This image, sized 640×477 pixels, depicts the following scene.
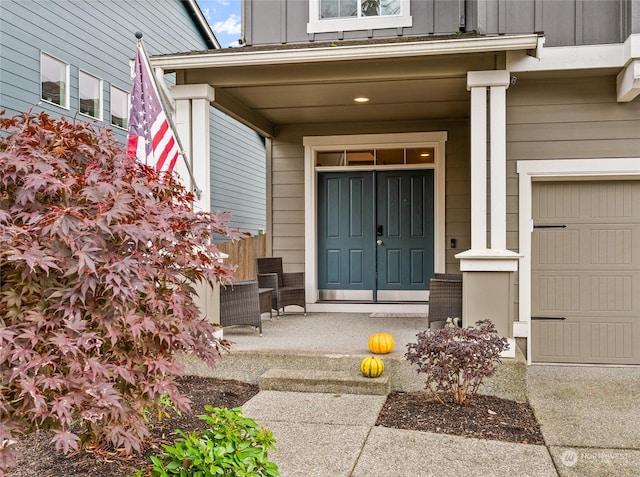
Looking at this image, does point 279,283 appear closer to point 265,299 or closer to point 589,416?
point 265,299

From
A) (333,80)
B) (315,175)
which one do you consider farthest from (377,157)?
(333,80)

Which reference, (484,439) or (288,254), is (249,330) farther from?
(484,439)

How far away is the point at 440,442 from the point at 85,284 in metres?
2.58

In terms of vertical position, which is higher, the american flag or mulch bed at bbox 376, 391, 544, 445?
the american flag

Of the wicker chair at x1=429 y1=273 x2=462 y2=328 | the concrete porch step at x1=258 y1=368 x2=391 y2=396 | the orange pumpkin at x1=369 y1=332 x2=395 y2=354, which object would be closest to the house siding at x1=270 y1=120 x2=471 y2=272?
the wicker chair at x1=429 y1=273 x2=462 y2=328

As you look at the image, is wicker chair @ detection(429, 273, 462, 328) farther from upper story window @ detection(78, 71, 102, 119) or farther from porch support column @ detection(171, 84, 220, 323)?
upper story window @ detection(78, 71, 102, 119)

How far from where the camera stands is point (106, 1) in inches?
397

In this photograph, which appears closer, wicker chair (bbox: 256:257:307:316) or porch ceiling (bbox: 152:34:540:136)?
porch ceiling (bbox: 152:34:540:136)

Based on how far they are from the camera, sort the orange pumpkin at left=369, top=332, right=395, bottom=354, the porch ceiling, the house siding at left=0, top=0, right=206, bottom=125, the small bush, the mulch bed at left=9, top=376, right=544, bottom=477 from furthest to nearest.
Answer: the house siding at left=0, top=0, right=206, bottom=125 < the porch ceiling < the orange pumpkin at left=369, top=332, right=395, bottom=354 < the small bush < the mulch bed at left=9, top=376, right=544, bottom=477

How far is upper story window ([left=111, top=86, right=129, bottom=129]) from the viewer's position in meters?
10.4

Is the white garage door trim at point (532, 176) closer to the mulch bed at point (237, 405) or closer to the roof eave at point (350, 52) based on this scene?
the roof eave at point (350, 52)

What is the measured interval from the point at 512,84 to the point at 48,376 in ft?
16.7

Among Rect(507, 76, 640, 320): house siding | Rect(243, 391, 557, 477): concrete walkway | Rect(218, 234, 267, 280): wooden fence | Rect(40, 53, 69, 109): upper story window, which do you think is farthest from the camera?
Rect(218, 234, 267, 280): wooden fence

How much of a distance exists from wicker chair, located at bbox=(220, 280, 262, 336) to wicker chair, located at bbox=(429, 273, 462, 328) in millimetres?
1788
